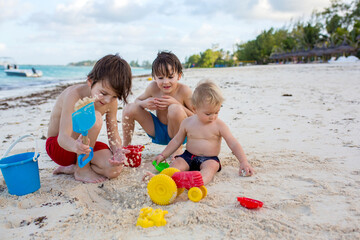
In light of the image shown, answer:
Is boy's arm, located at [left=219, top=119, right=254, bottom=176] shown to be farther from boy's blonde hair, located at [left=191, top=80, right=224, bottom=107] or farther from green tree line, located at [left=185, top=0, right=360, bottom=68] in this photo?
green tree line, located at [left=185, top=0, right=360, bottom=68]

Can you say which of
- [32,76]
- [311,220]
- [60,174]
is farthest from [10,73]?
[311,220]

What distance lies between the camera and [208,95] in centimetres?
222

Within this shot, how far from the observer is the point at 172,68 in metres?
2.71

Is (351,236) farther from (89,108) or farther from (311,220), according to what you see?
(89,108)

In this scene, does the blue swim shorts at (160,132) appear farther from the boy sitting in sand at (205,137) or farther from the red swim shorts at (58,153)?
the red swim shorts at (58,153)

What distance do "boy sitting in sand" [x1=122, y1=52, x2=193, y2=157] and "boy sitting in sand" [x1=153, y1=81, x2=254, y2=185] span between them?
0.28 meters

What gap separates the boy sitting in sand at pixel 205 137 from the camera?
222 centimetres

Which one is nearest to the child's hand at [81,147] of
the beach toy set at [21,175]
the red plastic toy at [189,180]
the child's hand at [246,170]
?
the beach toy set at [21,175]

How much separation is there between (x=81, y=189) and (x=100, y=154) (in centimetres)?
38

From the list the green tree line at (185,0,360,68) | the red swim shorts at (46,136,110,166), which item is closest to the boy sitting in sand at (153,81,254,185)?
the red swim shorts at (46,136,110,166)

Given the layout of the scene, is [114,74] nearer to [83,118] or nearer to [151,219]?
[83,118]

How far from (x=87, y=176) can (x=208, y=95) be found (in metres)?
1.25

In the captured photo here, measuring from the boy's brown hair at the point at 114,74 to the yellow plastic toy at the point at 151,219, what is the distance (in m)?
1.00

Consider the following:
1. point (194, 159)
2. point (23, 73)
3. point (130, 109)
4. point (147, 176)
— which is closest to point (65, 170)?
point (147, 176)
